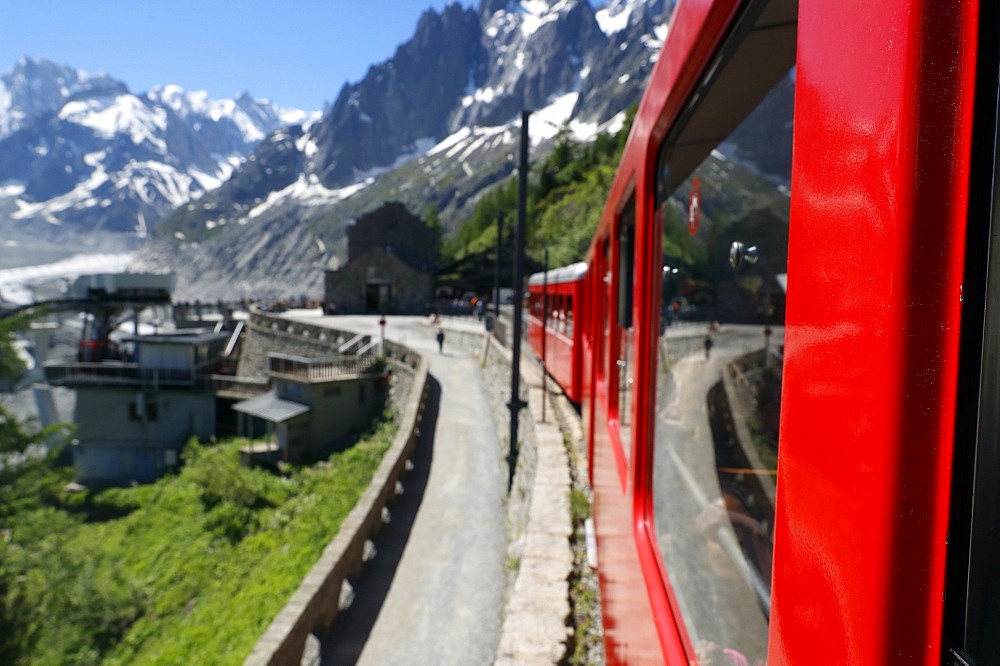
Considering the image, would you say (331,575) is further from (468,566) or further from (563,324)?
(563,324)

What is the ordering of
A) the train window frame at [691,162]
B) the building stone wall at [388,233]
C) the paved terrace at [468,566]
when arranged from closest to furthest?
the train window frame at [691,162], the paved terrace at [468,566], the building stone wall at [388,233]

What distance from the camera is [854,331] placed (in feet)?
2.45

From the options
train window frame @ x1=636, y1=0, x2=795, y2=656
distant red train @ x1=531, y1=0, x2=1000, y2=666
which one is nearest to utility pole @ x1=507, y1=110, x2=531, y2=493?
train window frame @ x1=636, y1=0, x2=795, y2=656

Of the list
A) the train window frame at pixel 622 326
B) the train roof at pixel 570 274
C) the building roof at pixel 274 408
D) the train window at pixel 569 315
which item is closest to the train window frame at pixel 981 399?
the train window frame at pixel 622 326

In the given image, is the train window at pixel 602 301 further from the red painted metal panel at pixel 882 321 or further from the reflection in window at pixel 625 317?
the red painted metal panel at pixel 882 321

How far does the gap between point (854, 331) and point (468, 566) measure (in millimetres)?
10140

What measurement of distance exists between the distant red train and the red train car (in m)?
7.71

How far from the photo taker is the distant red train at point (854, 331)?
619mm

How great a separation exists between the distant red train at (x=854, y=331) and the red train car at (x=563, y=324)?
7.71 m

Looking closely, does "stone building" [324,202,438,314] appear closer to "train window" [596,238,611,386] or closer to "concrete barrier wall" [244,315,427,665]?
"concrete barrier wall" [244,315,427,665]

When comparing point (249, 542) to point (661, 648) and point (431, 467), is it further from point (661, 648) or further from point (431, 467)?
point (661, 648)

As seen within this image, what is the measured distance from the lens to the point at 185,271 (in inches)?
6570

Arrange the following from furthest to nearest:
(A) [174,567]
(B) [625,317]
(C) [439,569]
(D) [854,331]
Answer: (A) [174,567], (C) [439,569], (B) [625,317], (D) [854,331]

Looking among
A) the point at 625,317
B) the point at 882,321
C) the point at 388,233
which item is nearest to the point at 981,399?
the point at 882,321
